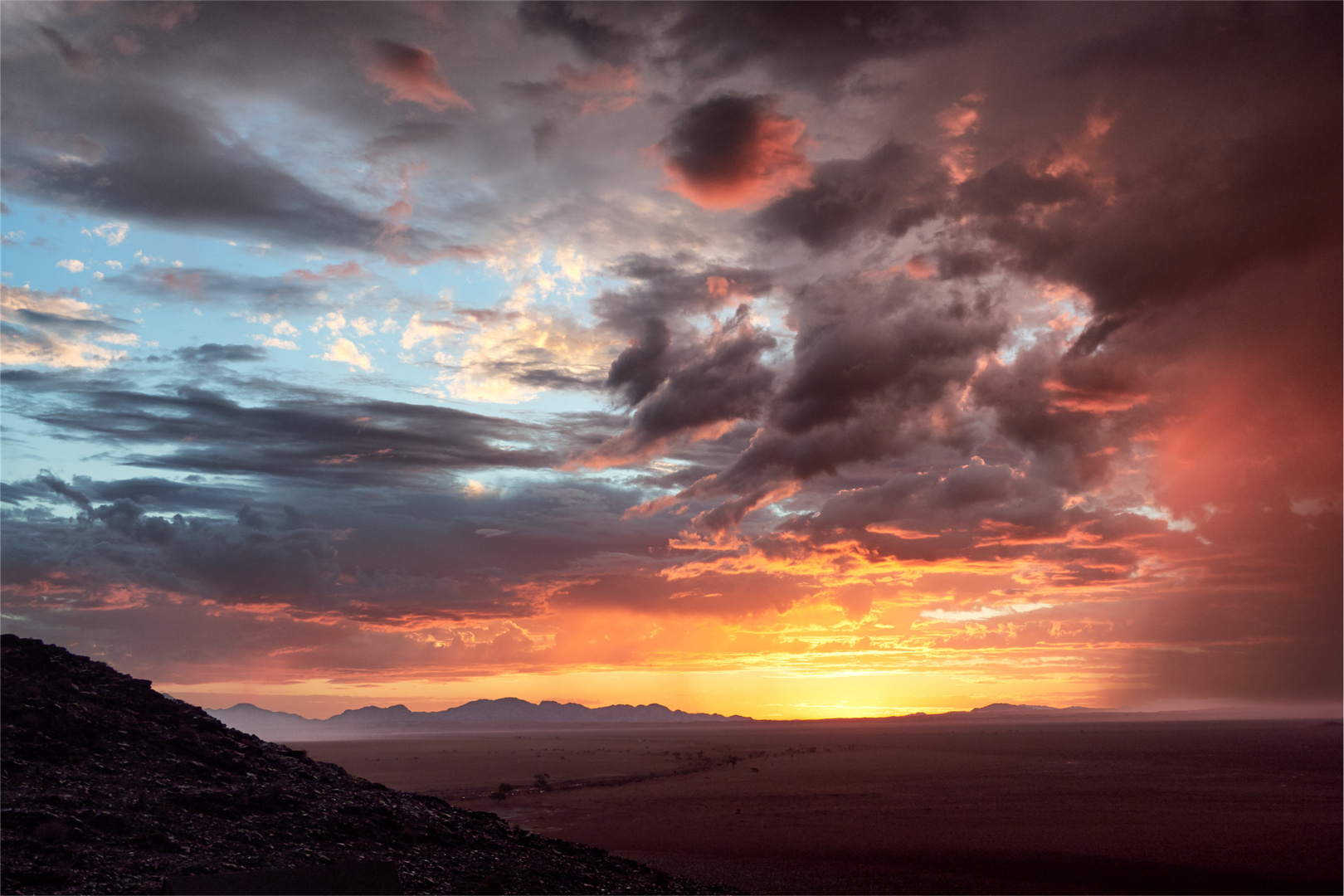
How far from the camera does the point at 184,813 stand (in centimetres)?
2442

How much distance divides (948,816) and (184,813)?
53860 millimetres

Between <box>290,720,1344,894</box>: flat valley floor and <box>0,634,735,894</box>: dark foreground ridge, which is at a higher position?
<box>0,634,735,894</box>: dark foreground ridge

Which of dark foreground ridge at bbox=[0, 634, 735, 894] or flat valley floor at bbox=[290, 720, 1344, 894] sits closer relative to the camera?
dark foreground ridge at bbox=[0, 634, 735, 894]

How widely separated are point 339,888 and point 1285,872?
1793 inches

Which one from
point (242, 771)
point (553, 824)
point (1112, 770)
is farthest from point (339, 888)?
point (1112, 770)

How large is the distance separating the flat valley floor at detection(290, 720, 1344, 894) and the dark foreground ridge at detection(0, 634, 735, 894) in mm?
14285

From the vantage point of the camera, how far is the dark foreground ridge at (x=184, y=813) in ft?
69.1

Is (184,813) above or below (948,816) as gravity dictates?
above

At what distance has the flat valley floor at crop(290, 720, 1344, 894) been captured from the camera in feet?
135

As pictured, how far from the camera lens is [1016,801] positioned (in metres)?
69.6

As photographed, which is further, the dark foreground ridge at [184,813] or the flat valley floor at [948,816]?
the flat valley floor at [948,816]

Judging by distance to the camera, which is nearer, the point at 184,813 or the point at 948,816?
the point at 184,813

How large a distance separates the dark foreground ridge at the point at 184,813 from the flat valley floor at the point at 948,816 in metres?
14.3

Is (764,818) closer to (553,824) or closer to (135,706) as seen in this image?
(553,824)
